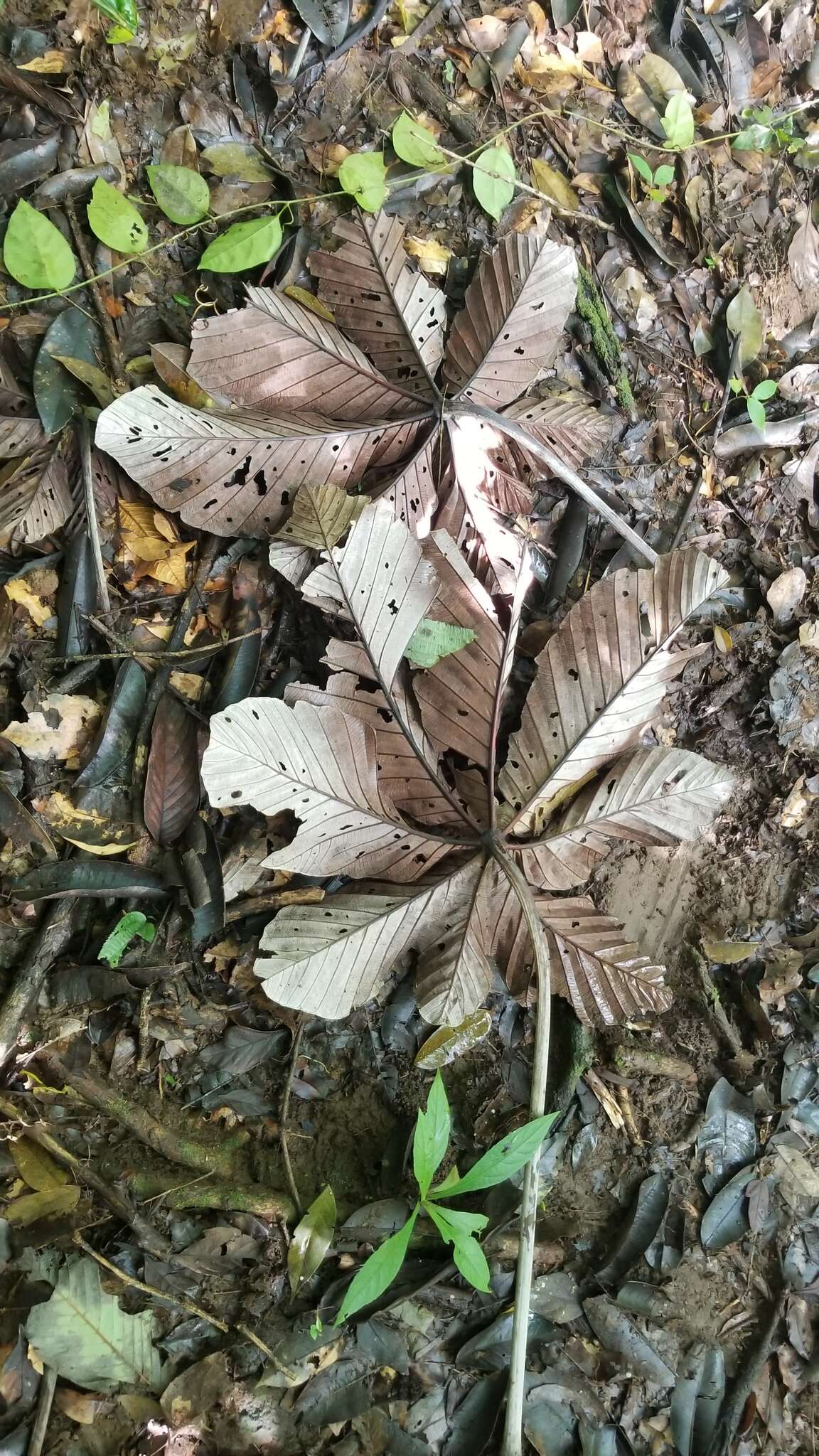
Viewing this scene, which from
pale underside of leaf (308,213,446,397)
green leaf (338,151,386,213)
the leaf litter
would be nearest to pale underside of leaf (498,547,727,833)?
the leaf litter

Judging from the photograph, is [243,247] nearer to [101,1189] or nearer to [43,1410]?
[101,1189]

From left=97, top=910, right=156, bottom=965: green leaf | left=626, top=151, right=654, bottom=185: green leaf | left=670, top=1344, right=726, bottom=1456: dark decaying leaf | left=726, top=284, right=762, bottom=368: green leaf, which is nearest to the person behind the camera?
left=97, top=910, right=156, bottom=965: green leaf

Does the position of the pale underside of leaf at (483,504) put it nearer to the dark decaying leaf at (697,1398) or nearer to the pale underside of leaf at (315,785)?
the pale underside of leaf at (315,785)

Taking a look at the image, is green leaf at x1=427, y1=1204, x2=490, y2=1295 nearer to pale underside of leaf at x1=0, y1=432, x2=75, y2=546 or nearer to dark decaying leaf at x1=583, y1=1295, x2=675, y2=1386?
dark decaying leaf at x1=583, y1=1295, x2=675, y2=1386

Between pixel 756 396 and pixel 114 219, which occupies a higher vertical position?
pixel 114 219

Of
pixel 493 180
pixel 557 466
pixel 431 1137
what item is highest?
pixel 493 180

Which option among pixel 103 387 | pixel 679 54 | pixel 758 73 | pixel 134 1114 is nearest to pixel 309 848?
pixel 134 1114

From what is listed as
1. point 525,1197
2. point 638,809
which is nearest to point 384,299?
point 638,809
